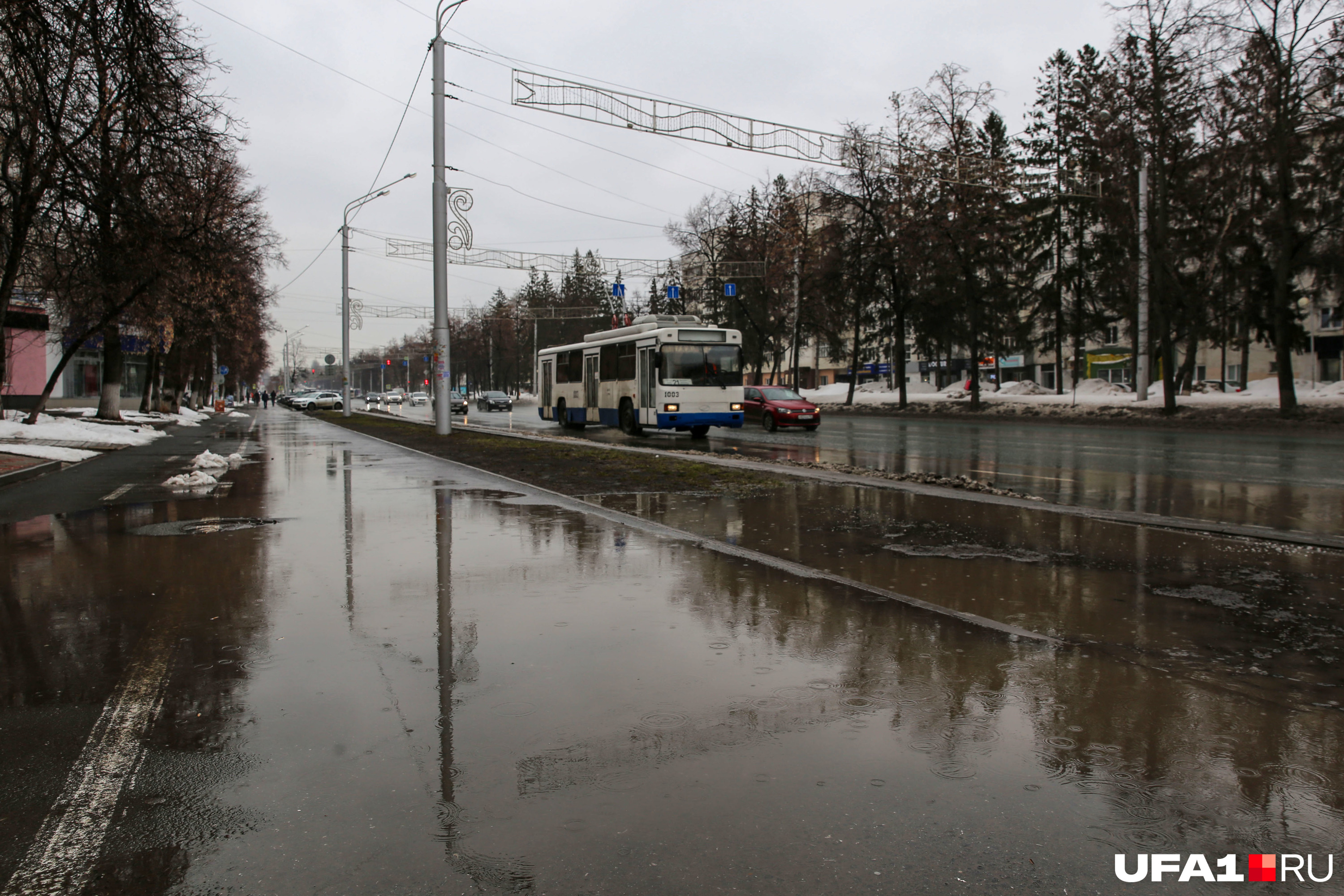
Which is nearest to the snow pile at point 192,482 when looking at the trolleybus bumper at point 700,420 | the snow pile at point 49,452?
the snow pile at point 49,452

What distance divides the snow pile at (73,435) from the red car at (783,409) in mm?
19047

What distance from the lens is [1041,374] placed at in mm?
92750

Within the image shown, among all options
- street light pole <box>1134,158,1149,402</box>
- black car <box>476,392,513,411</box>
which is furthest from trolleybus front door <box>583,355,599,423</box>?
black car <box>476,392,513,411</box>

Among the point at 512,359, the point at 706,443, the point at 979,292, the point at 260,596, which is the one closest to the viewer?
the point at 260,596

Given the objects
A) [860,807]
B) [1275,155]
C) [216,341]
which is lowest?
[860,807]

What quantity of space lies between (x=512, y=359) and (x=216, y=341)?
65.8 m

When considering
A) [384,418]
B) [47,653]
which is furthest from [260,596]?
[384,418]

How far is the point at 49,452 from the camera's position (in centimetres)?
2127

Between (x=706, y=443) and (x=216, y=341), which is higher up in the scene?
(x=216, y=341)

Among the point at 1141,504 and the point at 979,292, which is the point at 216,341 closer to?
the point at 979,292

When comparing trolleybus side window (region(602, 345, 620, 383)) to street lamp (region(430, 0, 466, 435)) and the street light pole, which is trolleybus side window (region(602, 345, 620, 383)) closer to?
street lamp (region(430, 0, 466, 435))

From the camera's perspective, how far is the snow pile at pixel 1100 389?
4569 centimetres

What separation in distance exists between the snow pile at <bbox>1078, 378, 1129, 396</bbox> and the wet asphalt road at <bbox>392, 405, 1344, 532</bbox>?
480 inches

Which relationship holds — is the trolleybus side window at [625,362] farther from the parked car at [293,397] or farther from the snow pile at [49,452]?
the parked car at [293,397]
